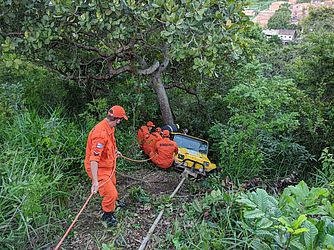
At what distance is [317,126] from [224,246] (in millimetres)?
3627

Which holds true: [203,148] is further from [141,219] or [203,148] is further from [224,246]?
[224,246]

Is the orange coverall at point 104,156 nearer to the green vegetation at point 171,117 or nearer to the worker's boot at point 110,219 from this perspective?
the worker's boot at point 110,219

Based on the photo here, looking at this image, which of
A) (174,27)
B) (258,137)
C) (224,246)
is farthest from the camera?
(258,137)

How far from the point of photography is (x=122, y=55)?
24.0ft

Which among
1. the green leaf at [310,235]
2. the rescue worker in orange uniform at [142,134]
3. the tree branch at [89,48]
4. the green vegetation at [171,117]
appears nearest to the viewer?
the green leaf at [310,235]

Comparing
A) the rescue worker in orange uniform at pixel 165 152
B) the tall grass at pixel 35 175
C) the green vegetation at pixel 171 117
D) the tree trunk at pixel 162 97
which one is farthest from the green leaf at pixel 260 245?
the tree trunk at pixel 162 97

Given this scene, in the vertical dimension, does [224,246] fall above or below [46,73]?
below

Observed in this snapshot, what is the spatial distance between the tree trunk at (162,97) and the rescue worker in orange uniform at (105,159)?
2920mm

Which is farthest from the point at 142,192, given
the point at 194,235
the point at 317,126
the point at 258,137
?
the point at 317,126

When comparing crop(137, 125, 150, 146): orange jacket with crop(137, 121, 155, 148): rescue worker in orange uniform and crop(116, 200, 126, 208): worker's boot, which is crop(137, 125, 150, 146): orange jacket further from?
crop(116, 200, 126, 208): worker's boot

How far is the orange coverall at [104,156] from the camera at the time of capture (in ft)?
15.3

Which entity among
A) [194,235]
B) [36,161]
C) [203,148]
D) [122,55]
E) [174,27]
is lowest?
[203,148]

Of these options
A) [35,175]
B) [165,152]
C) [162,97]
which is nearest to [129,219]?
[35,175]

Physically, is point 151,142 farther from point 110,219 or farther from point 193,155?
point 110,219
